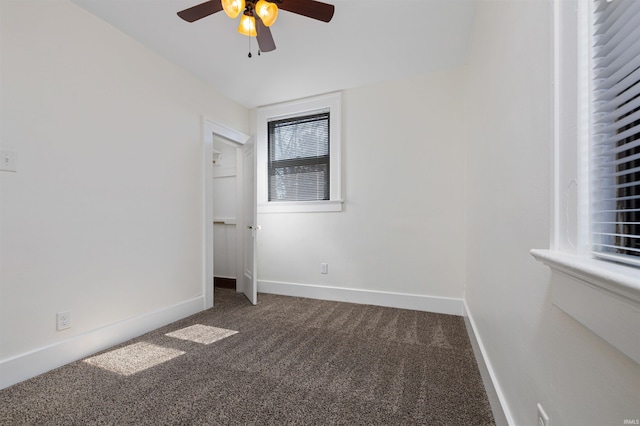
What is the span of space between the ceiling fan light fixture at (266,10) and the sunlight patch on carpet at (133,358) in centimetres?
230

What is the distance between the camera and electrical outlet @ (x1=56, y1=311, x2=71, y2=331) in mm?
1738

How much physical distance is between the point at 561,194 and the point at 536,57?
470mm

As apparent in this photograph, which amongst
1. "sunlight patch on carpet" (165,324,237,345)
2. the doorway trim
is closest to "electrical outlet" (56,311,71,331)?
"sunlight patch on carpet" (165,324,237,345)

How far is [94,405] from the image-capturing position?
4.44 feet

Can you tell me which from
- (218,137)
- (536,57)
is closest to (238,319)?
(218,137)

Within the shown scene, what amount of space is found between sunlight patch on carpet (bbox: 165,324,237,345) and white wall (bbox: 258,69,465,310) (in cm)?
123

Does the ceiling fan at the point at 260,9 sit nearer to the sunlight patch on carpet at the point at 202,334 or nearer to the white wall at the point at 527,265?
the white wall at the point at 527,265

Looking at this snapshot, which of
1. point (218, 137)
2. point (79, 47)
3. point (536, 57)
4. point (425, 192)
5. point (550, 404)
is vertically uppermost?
point (79, 47)

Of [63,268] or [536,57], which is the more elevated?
[536,57]

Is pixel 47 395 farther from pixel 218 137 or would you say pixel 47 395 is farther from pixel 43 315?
pixel 218 137

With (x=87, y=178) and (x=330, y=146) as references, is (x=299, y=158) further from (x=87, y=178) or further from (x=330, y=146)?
(x=87, y=178)

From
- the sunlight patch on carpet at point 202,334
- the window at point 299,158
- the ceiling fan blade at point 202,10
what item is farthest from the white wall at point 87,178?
the window at point 299,158

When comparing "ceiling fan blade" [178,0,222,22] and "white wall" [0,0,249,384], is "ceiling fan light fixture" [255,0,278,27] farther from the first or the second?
"white wall" [0,0,249,384]

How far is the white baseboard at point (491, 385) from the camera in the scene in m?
1.10
